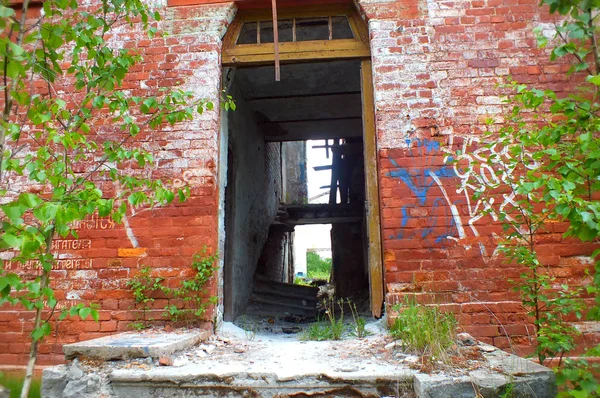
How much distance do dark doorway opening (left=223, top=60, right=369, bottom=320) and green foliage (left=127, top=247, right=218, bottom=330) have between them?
6.45ft

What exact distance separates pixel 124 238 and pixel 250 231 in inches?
136

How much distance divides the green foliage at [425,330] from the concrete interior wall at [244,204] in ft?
9.59

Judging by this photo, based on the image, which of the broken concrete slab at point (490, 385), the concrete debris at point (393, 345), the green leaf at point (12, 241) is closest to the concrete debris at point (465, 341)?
the concrete debris at point (393, 345)

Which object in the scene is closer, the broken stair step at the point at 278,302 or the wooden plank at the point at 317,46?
the wooden plank at the point at 317,46

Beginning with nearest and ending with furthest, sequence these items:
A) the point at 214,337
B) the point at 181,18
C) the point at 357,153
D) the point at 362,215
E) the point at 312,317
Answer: the point at 214,337 < the point at 181,18 < the point at 312,317 < the point at 362,215 < the point at 357,153

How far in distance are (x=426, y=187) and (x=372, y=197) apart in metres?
0.49

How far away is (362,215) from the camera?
9.21m

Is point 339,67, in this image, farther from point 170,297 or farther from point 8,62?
point 8,62

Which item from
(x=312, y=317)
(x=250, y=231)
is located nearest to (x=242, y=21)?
(x=250, y=231)

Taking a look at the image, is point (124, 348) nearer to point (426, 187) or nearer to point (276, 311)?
point (426, 187)

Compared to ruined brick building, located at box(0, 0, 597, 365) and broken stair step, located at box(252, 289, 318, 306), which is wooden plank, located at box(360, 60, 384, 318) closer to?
ruined brick building, located at box(0, 0, 597, 365)

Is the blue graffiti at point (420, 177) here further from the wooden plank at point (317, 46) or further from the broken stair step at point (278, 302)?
the broken stair step at point (278, 302)

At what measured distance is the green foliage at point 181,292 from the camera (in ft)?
11.4

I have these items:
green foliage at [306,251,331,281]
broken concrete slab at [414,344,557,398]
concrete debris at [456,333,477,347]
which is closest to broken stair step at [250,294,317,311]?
concrete debris at [456,333,477,347]
